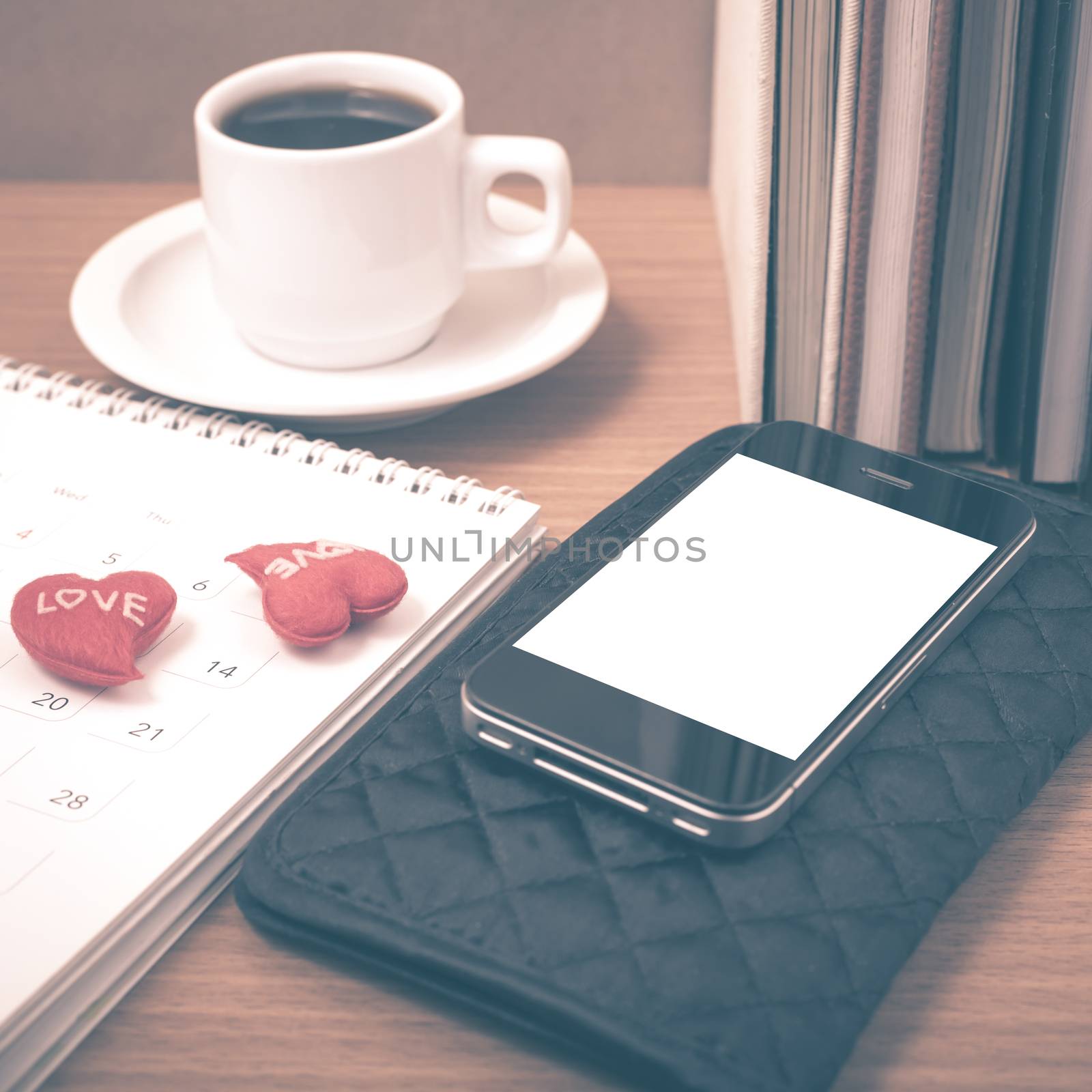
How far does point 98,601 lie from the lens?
461mm

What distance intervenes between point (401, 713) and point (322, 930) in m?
0.09

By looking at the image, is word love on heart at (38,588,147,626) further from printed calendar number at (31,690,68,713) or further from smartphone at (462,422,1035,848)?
smartphone at (462,422,1035,848)

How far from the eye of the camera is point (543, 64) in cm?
86

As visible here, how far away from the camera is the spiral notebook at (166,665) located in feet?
1.25

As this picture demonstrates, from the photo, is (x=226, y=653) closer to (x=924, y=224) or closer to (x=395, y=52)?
(x=924, y=224)

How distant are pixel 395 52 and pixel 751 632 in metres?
0.59

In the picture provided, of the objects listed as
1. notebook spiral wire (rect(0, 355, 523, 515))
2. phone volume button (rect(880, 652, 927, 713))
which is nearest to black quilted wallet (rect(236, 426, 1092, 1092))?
phone volume button (rect(880, 652, 927, 713))

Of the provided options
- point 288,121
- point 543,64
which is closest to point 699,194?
point 543,64

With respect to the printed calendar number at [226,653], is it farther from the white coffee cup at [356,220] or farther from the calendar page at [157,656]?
the white coffee cup at [356,220]

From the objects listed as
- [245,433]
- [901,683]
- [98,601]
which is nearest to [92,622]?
[98,601]

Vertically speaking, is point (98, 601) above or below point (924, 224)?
below

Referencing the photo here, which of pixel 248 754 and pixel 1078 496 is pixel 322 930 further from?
pixel 1078 496

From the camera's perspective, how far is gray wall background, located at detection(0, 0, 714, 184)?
844mm

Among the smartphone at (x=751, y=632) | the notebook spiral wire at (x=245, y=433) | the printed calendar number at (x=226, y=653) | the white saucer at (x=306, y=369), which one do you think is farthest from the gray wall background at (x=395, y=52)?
the printed calendar number at (x=226, y=653)
